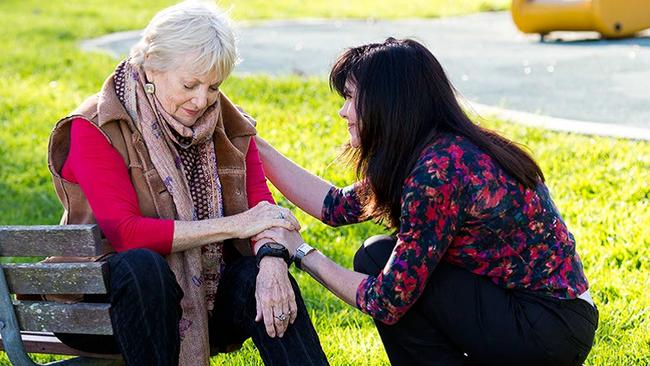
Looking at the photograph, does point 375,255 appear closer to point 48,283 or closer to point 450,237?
point 450,237

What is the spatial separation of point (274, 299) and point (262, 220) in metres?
0.32

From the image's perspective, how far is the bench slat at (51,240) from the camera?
2846mm

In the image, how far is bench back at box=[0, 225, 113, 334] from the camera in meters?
2.86

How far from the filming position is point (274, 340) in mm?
3188

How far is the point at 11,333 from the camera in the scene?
10.0 ft

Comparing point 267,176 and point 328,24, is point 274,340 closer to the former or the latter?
point 267,176

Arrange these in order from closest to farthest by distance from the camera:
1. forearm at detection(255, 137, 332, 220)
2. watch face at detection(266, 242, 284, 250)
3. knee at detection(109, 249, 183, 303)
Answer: knee at detection(109, 249, 183, 303) → watch face at detection(266, 242, 284, 250) → forearm at detection(255, 137, 332, 220)

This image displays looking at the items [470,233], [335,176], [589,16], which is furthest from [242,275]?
[589,16]

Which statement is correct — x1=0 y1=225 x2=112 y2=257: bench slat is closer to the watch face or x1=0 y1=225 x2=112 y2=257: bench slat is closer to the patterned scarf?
the patterned scarf

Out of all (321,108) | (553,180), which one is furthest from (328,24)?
(553,180)

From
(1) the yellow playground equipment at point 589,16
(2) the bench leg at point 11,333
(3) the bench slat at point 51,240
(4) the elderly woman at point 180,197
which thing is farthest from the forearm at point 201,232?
(1) the yellow playground equipment at point 589,16

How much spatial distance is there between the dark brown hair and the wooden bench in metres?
0.86

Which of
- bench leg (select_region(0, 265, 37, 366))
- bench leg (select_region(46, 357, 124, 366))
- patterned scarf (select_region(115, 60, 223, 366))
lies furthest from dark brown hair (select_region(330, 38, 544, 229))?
Result: bench leg (select_region(0, 265, 37, 366))

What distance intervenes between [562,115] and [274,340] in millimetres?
5549
